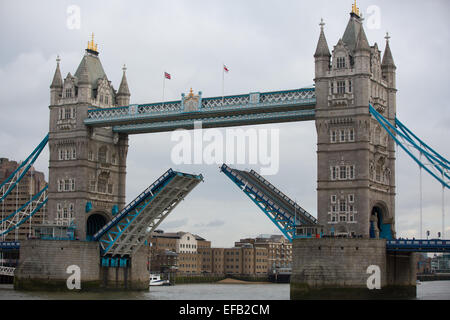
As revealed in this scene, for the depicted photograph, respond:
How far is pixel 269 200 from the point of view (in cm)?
7019

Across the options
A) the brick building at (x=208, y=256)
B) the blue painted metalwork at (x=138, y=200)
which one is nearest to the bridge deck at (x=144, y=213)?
the blue painted metalwork at (x=138, y=200)

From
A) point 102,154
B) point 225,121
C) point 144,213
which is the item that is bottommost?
point 144,213

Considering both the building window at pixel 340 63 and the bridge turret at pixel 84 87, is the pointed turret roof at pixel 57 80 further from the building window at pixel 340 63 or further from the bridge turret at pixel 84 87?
the building window at pixel 340 63

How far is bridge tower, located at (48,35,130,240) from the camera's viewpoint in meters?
81.9

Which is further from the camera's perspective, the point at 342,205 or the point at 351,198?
the point at 342,205

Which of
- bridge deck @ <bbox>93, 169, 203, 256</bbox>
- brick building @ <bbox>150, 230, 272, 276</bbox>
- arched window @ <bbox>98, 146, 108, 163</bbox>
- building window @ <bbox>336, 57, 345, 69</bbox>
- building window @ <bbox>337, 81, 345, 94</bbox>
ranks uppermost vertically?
building window @ <bbox>336, 57, 345, 69</bbox>

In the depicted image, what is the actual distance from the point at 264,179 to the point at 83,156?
19495mm

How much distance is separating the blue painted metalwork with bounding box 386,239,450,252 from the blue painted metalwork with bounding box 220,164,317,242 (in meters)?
7.10

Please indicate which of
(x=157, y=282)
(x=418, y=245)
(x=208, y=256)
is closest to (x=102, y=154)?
(x=418, y=245)

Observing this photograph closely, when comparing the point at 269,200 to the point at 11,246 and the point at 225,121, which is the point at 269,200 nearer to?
the point at 225,121

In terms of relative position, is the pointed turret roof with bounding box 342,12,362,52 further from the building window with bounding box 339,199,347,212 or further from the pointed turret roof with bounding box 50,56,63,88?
the pointed turret roof with bounding box 50,56,63,88

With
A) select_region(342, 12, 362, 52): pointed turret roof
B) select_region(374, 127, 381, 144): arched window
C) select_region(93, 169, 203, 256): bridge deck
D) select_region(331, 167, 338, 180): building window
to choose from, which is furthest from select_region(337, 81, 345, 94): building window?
select_region(93, 169, 203, 256): bridge deck
